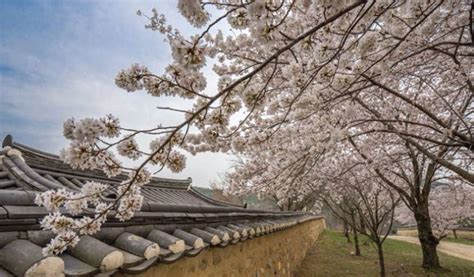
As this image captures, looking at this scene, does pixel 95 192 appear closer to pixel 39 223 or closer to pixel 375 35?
pixel 39 223

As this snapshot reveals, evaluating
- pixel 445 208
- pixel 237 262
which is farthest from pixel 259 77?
pixel 445 208

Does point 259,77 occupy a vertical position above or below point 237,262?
above

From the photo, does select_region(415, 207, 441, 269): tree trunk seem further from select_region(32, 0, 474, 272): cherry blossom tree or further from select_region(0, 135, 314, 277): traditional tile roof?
select_region(0, 135, 314, 277): traditional tile roof

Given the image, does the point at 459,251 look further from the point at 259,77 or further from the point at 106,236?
the point at 106,236

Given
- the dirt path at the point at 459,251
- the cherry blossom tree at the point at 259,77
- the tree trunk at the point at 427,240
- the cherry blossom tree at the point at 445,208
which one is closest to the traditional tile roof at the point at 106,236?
the cherry blossom tree at the point at 259,77

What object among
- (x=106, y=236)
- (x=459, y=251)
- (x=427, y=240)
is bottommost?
(x=106, y=236)

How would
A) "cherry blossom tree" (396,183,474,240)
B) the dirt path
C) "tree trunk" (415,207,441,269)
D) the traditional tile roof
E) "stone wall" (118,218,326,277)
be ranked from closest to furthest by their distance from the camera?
1. the traditional tile roof
2. "stone wall" (118,218,326,277)
3. "tree trunk" (415,207,441,269)
4. "cherry blossom tree" (396,183,474,240)
5. the dirt path

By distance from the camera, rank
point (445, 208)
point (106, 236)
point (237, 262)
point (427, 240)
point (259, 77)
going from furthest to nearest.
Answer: point (445, 208)
point (427, 240)
point (259, 77)
point (237, 262)
point (106, 236)

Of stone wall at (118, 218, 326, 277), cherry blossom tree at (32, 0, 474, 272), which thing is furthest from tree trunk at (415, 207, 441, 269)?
cherry blossom tree at (32, 0, 474, 272)

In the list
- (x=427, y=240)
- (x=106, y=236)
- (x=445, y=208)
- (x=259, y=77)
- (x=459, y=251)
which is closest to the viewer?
(x=106, y=236)

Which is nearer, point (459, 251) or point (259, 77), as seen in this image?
point (259, 77)

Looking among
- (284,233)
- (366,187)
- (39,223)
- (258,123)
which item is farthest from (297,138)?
(366,187)

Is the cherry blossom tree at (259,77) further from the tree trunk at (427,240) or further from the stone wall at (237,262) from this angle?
the tree trunk at (427,240)

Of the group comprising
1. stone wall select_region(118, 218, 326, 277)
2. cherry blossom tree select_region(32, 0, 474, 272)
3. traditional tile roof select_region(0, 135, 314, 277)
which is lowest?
stone wall select_region(118, 218, 326, 277)
